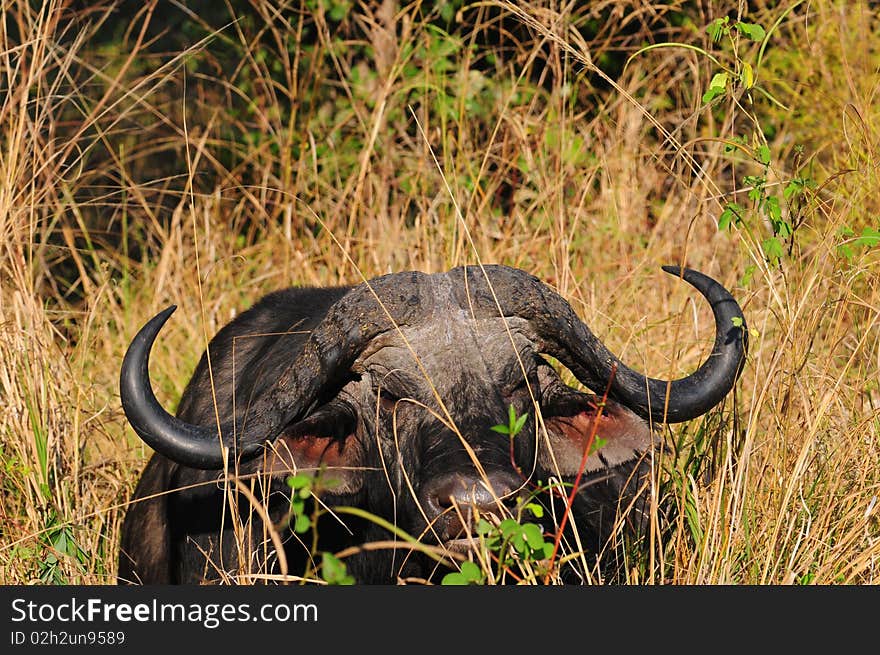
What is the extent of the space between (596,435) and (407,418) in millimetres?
652

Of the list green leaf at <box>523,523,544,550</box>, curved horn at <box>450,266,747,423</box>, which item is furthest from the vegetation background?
green leaf at <box>523,523,544,550</box>

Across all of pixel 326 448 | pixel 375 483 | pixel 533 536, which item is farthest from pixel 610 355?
pixel 533 536

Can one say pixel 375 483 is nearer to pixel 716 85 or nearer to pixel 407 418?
pixel 407 418

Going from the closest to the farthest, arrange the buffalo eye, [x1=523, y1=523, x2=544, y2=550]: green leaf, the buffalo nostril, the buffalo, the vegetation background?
[x1=523, y1=523, x2=544, y2=550]: green leaf → the buffalo nostril → the buffalo → the vegetation background → the buffalo eye

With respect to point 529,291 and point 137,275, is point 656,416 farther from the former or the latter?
point 137,275

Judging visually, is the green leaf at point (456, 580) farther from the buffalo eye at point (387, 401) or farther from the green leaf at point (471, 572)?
the buffalo eye at point (387, 401)

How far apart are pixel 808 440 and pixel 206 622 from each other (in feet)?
6.34

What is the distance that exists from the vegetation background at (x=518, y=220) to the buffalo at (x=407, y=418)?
18cm

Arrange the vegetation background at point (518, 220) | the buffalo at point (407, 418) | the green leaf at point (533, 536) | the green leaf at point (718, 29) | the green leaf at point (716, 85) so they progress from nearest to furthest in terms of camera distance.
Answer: the green leaf at point (533, 536)
the green leaf at point (716, 85)
the green leaf at point (718, 29)
the buffalo at point (407, 418)
the vegetation background at point (518, 220)

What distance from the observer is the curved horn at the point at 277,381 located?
3.75 m

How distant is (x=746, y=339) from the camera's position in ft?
13.2

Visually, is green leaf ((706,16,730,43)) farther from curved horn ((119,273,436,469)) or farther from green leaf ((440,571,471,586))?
green leaf ((440,571,471,586))

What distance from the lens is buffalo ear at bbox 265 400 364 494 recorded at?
12.8 feet

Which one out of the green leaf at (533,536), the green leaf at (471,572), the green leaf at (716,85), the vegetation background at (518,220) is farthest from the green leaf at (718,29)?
the green leaf at (471,572)
